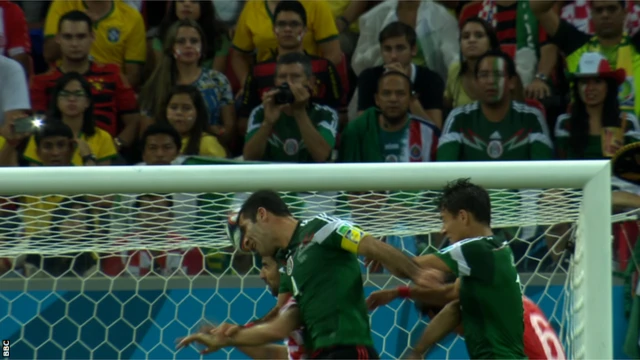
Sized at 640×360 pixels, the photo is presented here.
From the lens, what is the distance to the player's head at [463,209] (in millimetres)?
3484

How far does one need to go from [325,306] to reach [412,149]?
2183mm

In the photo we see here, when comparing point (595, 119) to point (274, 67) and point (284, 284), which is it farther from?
point (284, 284)

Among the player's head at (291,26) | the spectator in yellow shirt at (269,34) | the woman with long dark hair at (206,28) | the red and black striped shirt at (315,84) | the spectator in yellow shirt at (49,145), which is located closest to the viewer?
the spectator in yellow shirt at (49,145)

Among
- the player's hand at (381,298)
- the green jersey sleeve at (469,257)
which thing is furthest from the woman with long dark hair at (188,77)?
the green jersey sleeve at (469,257)

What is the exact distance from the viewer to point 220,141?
573 centimetres

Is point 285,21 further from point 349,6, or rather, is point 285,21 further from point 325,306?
point 325,306

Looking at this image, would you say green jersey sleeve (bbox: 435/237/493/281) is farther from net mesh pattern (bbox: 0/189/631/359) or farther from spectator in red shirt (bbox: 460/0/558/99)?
spectator in red shirt (bbox: 460/0/558/99)

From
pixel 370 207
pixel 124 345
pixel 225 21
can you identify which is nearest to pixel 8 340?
pixel 124 345

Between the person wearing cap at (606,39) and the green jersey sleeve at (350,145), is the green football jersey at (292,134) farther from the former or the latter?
the person wearing cap at (606,39)

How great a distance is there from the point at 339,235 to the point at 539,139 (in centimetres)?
230

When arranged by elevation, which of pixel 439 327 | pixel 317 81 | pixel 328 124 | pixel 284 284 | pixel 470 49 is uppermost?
pixel 470 49

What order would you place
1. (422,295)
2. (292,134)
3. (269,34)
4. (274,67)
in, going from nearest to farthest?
(422,295) < (292,134) < (274,67) < (269,34)

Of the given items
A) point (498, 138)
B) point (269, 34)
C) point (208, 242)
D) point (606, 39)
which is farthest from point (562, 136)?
point (208, 242)

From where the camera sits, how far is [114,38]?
6230 mm
